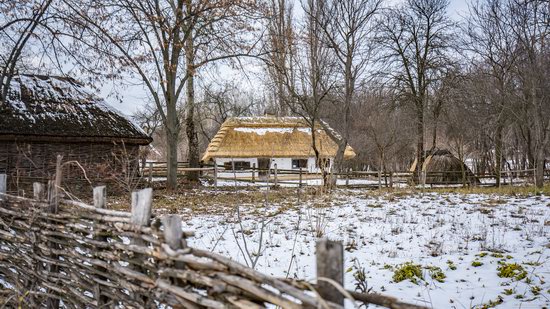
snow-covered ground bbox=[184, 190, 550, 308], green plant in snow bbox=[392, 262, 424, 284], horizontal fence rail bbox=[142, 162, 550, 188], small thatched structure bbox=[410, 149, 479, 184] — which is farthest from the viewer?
small thatched structure bbox=[410, 149, 479, 184]

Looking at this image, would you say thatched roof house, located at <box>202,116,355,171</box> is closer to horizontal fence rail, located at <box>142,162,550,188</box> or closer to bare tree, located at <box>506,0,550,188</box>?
horizontal fence rail, located at <box>142,162,550,188</box>

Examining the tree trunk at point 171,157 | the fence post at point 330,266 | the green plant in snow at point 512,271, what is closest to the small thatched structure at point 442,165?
the tree trunk at point 171,157

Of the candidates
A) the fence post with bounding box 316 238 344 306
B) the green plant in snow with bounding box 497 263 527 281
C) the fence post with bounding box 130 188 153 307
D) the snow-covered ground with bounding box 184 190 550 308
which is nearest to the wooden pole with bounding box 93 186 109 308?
the fence post with bounding box 130 188 153 307

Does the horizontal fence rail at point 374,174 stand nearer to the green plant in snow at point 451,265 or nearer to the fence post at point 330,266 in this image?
the green plant in snow at point 451,265

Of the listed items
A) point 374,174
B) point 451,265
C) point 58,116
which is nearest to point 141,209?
point 451,265

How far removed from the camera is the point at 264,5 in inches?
504

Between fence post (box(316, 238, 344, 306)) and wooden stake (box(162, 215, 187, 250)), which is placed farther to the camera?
wooden stake (box(162, 215, 187, 250))

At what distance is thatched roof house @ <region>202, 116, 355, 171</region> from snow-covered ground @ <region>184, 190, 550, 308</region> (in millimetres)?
14556

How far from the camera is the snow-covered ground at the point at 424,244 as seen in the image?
381cm

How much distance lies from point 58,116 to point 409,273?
38.5ft

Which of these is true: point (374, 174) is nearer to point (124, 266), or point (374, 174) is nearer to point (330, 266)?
point (124, 266)

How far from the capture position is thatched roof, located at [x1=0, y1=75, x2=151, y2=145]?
11469mm

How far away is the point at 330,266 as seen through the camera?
147cm

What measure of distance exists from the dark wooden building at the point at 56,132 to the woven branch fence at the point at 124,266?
25.1 ft
